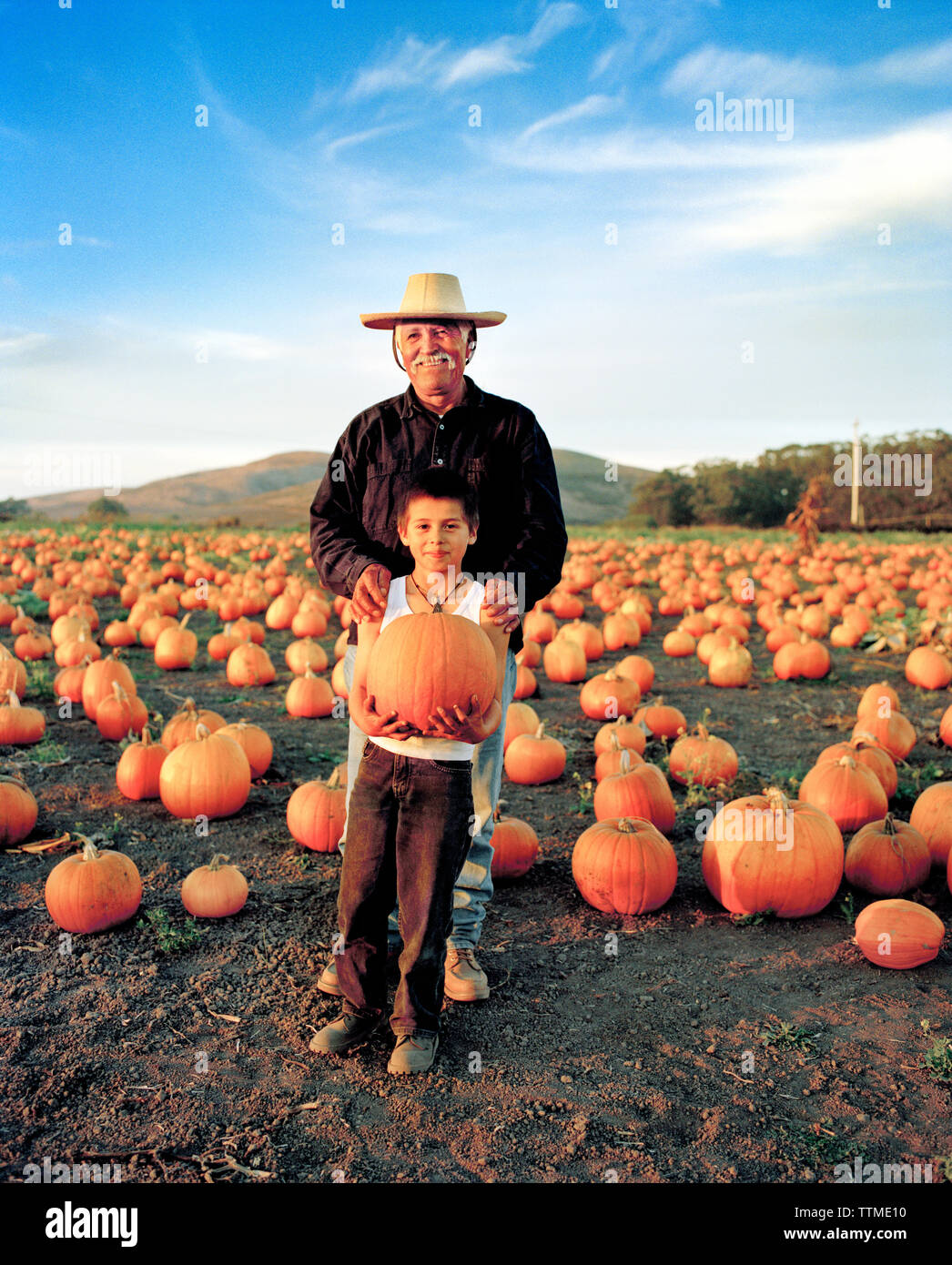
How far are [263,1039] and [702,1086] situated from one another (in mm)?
1446

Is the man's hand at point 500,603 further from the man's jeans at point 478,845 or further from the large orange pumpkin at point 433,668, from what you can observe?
the man's jeans at point 478,845

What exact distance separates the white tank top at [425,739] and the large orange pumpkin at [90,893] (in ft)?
4.83

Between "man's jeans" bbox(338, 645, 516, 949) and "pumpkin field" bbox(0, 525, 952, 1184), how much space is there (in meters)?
0.29

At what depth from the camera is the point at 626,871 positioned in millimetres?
4012

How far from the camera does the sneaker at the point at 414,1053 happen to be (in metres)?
2.86

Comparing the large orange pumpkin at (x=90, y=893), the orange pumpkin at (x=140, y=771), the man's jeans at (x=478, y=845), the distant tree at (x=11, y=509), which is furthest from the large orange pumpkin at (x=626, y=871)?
the distant tree at (x=11, y=509)

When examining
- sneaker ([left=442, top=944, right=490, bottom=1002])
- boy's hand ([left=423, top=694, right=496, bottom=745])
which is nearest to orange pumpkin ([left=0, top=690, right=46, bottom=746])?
sneaker ([left=442, top=944, right=490, bottom=1002])

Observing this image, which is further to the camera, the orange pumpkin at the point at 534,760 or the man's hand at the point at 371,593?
the orange pumpkin at the point at 534,760

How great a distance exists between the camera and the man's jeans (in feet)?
11.5

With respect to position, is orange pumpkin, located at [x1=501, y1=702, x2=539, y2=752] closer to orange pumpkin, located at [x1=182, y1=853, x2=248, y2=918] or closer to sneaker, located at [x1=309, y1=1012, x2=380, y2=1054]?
orange pumpkin, located at [x1=182, y1=853, x2=248, y2=918]

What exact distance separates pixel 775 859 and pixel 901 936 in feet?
1.89

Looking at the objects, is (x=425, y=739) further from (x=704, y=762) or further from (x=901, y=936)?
(x=704, y=762)

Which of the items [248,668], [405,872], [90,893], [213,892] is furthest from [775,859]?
[248,668]
